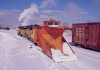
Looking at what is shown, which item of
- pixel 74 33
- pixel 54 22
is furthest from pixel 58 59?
pixel 74 33

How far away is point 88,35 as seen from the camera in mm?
17828

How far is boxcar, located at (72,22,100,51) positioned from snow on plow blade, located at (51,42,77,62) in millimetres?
4534

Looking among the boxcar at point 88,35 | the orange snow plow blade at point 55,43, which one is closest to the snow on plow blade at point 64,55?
the orange snow plow blade at point 55,43

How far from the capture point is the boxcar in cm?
1647

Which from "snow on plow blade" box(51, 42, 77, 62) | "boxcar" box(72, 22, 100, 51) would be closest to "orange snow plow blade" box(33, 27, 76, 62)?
"snow on plow blade" box(51, 42, 77, 62)

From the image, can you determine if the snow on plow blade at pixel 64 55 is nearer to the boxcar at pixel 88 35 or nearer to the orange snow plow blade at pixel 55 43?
the orange snow plow blade at pixel 55 43

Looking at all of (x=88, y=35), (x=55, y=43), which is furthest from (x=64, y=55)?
(x=88, y=35)

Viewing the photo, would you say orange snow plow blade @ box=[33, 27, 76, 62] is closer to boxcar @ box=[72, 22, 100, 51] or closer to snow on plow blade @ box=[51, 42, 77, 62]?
snow on plow blade @ box=[51, 42, 77, 62]

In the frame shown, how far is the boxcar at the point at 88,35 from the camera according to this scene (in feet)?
54.0

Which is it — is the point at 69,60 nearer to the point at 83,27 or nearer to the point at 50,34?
the point at 50,34

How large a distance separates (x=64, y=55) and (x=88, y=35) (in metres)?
6.45

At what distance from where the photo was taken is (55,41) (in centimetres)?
1307

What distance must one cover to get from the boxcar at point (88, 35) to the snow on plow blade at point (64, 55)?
14.9 ft

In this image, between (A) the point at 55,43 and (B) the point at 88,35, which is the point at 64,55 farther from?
(B) the point at 88,35
